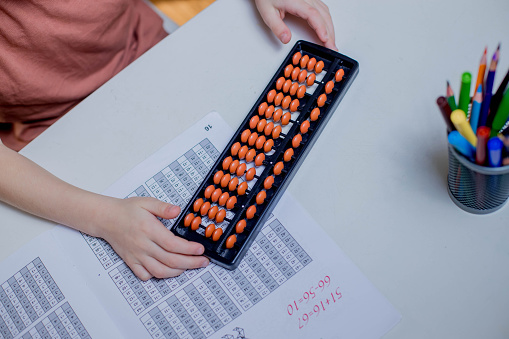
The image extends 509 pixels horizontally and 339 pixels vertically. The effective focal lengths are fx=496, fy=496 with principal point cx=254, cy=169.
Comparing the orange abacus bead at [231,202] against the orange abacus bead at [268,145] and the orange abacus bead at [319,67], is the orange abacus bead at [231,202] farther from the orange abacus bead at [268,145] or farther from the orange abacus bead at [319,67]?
the orange abacus bead at [319,67]

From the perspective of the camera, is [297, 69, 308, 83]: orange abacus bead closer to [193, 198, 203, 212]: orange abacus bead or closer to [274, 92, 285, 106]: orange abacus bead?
[274, 92, 285, 106]: orange abacus bead

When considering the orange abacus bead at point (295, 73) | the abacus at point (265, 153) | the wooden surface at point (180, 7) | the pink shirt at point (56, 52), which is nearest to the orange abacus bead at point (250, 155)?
the abacus at point (265, 153)

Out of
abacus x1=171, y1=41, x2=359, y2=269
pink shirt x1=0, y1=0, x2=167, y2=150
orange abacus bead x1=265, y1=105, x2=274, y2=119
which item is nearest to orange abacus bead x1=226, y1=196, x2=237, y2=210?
abacus x1=171, y1=41, x2=359, y2=269

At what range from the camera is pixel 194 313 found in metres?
0.53

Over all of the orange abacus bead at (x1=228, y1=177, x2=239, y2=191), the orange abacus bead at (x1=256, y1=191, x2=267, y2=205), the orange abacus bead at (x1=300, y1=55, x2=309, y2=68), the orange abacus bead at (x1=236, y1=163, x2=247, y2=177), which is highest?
the orange abacus bead at (x1=300, y1=55, x2=309, y2=68)

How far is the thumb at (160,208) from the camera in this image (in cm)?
55

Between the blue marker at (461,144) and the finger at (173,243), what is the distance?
274 millimetres

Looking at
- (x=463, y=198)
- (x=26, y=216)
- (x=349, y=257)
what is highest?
(x=463, y=198)

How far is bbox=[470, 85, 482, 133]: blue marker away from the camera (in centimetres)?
42

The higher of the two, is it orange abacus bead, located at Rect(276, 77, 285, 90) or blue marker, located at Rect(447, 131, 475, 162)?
blue marker, located at Rect(447, 131, 475, 162)

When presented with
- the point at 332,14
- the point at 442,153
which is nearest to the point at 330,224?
the point at 442,153

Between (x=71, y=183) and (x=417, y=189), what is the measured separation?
42 cm

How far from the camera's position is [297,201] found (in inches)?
22.3

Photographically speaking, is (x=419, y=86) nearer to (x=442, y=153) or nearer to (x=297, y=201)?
(x=442, y=153)
